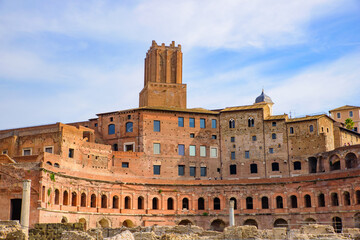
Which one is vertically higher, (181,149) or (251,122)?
(251,122)

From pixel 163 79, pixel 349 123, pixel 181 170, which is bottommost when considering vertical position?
pixel 181 170

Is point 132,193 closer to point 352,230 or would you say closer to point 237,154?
point 237,154

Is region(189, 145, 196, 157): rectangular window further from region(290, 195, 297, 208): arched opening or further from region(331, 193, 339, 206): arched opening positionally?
region(331, 193, 339, 206): arched opening

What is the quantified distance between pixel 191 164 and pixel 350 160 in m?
19.9

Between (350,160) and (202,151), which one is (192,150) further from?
(350,160)

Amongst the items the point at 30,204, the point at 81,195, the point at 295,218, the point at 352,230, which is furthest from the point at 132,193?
the point at 352,230

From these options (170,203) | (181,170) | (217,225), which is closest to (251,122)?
(181,170)

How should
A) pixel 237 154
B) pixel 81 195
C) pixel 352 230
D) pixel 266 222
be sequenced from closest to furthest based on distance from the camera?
pixel 352 230 → pixel 81 195 → pixel 266 222 → pixel 237 154

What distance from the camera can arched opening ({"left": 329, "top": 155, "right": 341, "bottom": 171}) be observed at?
199 ft

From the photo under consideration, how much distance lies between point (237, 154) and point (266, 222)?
10052mm

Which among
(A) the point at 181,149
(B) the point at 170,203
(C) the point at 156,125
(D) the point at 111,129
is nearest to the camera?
(B) the point at 170,203

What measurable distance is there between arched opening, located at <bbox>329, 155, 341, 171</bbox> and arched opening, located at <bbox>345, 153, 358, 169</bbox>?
1066 mm

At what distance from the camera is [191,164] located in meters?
64.4

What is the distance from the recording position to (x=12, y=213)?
47.2 meters
